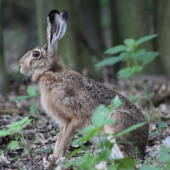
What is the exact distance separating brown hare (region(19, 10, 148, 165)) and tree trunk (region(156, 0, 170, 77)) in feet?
21.0

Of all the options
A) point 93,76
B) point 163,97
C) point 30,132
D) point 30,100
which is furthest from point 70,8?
point 30,132

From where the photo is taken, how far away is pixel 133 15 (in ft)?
38.1

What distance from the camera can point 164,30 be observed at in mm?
11117

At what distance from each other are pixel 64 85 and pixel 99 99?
0.66 m

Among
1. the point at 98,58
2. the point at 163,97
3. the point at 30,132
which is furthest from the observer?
the point at 98,58

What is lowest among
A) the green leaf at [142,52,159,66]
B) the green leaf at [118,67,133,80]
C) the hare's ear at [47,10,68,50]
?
the green leaf at [118,67,133,80]

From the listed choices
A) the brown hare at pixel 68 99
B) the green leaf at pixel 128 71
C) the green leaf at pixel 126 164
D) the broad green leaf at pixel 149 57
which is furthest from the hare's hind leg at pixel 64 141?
the broad green leaf at pixel 149 57

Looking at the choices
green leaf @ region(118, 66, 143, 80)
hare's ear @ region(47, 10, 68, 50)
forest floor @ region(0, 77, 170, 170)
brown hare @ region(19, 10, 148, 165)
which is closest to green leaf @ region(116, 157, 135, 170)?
forest floor @ region(0, 77, 170, 170)

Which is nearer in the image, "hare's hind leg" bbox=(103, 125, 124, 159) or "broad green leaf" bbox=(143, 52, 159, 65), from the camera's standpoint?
"hare's hind leg" bbox=(103, 125, 124, 159)

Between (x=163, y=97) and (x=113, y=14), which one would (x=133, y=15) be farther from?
(x=163, y=97)

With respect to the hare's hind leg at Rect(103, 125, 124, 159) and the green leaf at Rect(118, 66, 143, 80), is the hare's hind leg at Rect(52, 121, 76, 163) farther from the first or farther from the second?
the green leaf at Rect(118, 66, 143, 80)

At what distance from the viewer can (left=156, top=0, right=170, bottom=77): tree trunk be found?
10.9 meters

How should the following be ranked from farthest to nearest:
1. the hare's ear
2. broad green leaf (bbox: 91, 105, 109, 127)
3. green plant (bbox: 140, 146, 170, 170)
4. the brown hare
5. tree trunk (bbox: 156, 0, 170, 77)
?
tree trunk (bbox: 156, 0, 170, 77) → the hare's ear → the brown hare → green plant (bbox: 140, 146, 170, 170) → broad green leaf (bbox: 91, 105, 109, 127)

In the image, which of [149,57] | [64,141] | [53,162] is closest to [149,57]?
[149,57]
